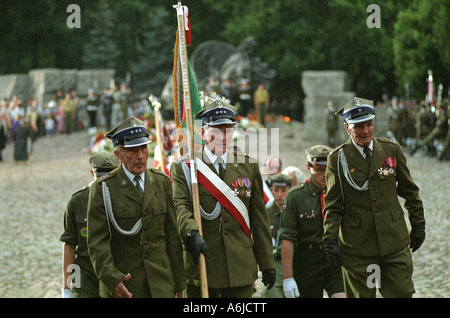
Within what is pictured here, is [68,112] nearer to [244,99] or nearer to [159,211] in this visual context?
→ [244,99]

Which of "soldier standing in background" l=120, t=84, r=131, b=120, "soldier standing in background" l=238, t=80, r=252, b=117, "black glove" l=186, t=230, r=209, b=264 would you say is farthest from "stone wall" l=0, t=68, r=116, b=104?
"black glove" l=186, t=230, r=209, b=264

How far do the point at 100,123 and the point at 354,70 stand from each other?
14.1 meters

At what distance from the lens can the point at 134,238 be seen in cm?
495

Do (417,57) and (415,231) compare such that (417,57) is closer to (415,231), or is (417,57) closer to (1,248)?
(1,248)

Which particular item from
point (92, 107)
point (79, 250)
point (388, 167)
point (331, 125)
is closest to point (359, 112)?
point (388, 167)

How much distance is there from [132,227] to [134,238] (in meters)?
0.08

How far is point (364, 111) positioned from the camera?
5.45 metres

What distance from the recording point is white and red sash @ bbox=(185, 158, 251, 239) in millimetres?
5203

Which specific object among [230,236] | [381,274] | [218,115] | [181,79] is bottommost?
[381,274]

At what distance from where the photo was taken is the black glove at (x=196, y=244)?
4.82 meters

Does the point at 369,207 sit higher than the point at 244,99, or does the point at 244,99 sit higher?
the point at 244,99

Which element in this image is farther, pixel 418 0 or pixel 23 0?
pixel 23 0

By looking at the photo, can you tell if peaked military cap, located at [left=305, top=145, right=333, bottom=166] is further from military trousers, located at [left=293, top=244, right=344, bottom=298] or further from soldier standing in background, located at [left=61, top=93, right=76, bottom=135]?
soldier standing in background, located at [left=61, top=93, right=76, bottom=135]

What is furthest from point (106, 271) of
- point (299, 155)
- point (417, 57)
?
point (417, 57)
